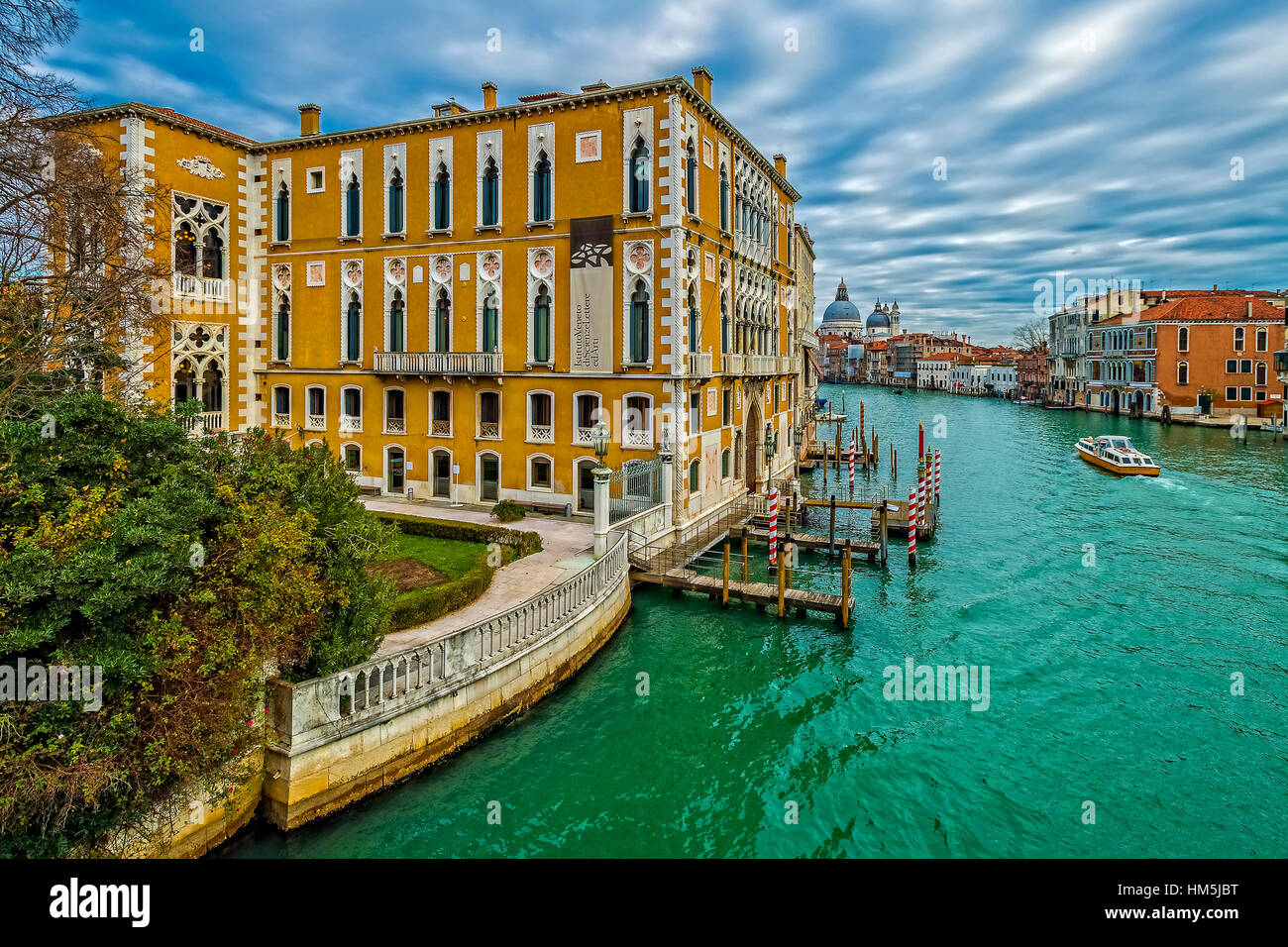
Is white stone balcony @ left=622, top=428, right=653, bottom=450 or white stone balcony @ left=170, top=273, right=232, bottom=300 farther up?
white stone balcony @ left=170, top=273, right=232, bottom=300

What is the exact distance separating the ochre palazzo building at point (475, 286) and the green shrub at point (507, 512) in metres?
1.52

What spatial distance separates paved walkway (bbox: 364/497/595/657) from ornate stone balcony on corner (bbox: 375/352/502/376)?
4550 mm

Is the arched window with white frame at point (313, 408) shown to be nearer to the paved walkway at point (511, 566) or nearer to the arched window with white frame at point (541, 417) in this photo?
the paved walkway at point (511, 566)

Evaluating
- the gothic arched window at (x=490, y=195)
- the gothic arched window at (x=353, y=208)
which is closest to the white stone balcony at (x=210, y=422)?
the gothic arched window at (x=353, y=208)

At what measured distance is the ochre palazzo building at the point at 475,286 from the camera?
23797 millimetres

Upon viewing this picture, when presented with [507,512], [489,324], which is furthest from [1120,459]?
[507,512]

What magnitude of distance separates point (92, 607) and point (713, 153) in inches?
930

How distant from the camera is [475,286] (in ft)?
85.3

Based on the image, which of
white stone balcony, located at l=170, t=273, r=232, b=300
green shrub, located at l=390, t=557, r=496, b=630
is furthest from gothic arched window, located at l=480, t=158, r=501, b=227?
green shrub, located at l=390, t=557, r=496, b=630

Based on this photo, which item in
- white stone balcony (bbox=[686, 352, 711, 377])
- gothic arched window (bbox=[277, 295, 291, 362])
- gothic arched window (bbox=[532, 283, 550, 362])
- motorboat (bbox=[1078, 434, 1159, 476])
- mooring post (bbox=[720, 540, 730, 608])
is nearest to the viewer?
mooring post (bbox=[720, 540, 730, 608])

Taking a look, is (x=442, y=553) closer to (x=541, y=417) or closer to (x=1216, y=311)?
(x=541, y=417)

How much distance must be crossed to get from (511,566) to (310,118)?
19.9 metres

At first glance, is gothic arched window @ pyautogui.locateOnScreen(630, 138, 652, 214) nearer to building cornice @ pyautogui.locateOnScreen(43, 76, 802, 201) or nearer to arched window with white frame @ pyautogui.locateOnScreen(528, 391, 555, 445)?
building cornice @ pyautogui.locateOnScreen(43, 76, 802, 201)

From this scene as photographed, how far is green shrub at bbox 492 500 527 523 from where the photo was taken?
77.7ft
